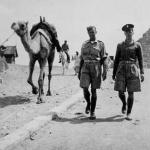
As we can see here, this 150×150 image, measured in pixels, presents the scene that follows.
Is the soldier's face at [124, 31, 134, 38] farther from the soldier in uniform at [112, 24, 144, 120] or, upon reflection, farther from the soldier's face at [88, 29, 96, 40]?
the soldier's face at [88, 29, 96, 40]

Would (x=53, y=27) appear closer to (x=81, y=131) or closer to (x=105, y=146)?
(x=81, y=131)

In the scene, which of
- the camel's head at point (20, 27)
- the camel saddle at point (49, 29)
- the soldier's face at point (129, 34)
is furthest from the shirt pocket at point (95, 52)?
the camel saddle at point (49, 29)

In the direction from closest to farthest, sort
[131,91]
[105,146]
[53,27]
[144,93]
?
[105,146]
[131,91]
[53,27]
[144,93]

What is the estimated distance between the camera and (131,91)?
372 inches

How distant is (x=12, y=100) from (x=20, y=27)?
2.77 metres

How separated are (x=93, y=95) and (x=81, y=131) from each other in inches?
54.5

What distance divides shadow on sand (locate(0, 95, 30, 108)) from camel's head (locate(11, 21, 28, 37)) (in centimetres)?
219

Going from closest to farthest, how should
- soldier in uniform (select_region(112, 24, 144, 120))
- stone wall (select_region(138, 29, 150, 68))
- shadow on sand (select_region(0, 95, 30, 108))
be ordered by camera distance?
soldier in uniform (select_region(112, 24, 144, 120)) < shadow on sand (select_region(0, 95, 30, 108)) < stone wall (select_region(138, 29, 150, 68))

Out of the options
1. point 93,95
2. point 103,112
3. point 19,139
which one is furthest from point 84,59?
point 19,139

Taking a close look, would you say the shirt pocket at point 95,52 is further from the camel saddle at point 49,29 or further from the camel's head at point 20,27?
the camel saddle at point 49,29

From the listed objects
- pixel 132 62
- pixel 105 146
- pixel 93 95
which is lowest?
pixel 105 146

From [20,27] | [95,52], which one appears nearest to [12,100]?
[20,27]

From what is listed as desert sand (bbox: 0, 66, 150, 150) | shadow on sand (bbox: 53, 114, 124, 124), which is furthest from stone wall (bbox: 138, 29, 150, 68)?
shadow on sand (bbox: 53, 114, 124, 124)

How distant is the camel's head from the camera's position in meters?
11.2
